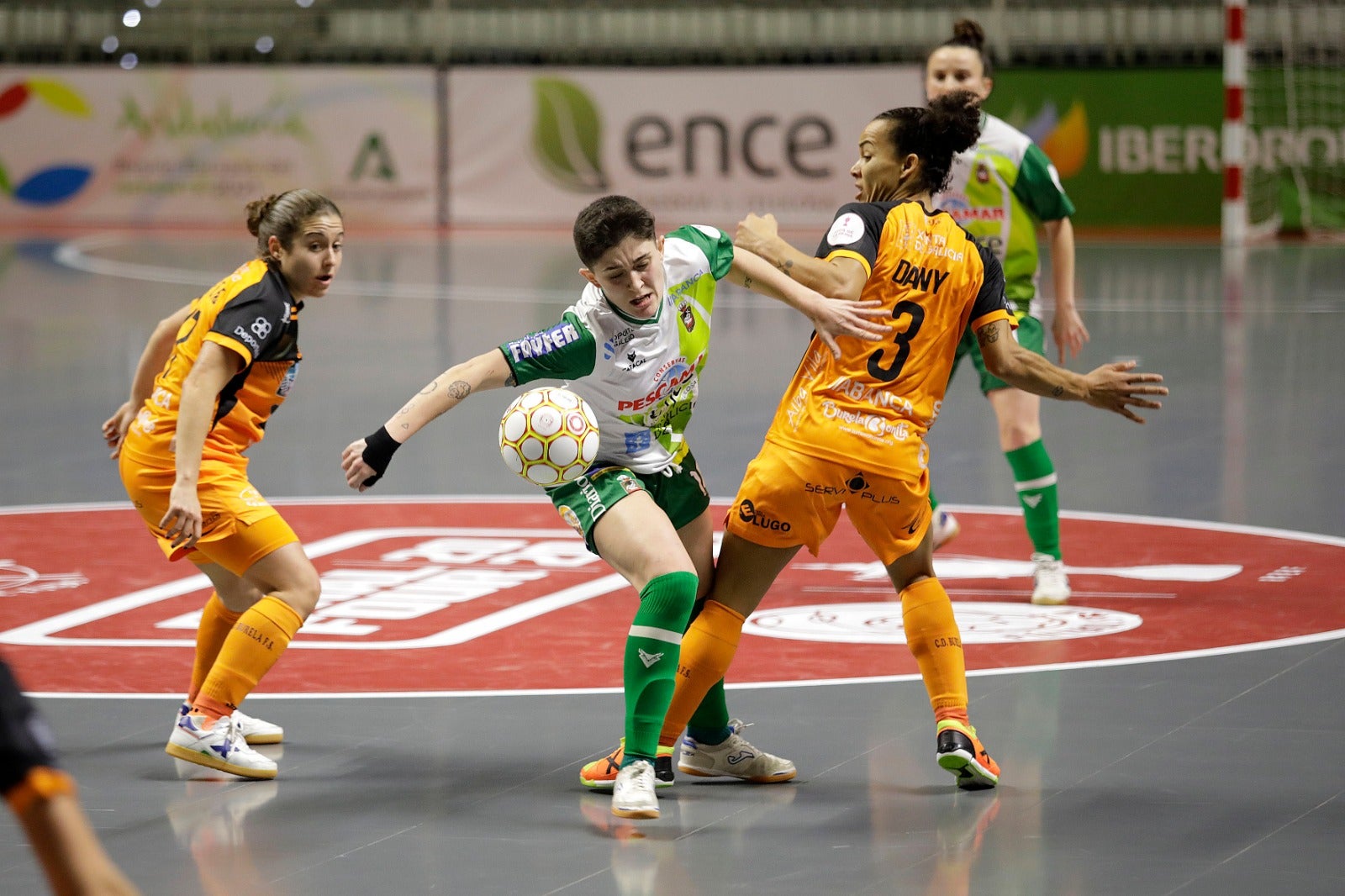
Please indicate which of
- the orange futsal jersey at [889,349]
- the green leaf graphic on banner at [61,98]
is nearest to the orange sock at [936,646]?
the orange futsal jersey at [889,349]

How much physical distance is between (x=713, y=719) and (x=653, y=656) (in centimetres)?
44

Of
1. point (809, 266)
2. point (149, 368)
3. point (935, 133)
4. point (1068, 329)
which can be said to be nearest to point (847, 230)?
point (809, 266)

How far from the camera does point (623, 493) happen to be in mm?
4914

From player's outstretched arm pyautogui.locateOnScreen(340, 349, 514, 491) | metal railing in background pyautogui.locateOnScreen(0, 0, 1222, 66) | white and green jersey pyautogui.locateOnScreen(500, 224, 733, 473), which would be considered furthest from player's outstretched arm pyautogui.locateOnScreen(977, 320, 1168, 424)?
metal railing in background pyautogui.locateOnScreen(0, 0, 1222, 66)

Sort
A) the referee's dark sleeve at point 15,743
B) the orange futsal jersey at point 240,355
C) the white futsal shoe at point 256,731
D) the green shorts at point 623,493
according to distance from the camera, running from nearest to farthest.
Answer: the referee's dark sleeve at point 15,743, the green shorts at point 623,493, the orange futsal jersey at point 240,355, the white futsal shoe at point 256,731

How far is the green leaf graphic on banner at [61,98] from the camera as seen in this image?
27719 millimetres

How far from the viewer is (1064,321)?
7.74 meters

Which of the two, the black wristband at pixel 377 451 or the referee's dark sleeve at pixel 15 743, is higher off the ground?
the referee's dark sleeve at pixel 15 743

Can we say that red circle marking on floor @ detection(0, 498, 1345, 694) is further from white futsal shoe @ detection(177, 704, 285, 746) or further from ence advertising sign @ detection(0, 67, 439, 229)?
ence advertising sign @ detection(0, 67, 439, 229)

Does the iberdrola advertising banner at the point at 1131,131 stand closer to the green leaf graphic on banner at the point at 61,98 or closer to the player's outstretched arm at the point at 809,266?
the green leaf graphic on banner at the point at 61,98

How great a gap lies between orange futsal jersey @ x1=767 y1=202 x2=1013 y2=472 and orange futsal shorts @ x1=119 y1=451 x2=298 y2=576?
149 centimetres

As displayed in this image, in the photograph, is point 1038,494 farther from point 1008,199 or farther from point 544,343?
point 544,343

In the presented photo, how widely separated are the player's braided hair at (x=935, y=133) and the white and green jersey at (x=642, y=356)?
0.57 m

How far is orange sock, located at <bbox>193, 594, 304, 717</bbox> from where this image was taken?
17.4ft
